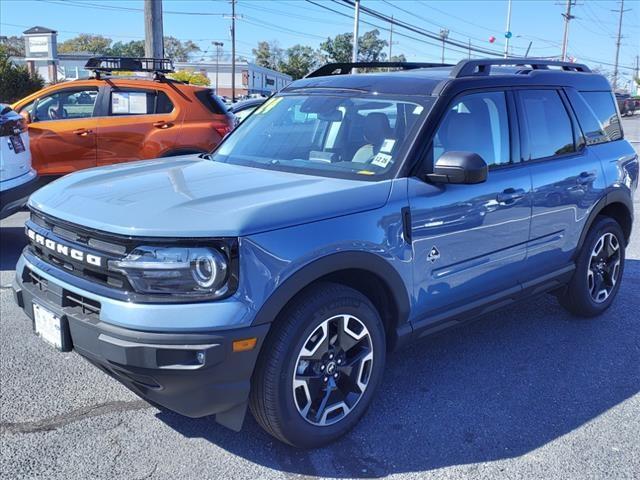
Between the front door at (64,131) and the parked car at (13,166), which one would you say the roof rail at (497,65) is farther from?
the front door at (64,131)

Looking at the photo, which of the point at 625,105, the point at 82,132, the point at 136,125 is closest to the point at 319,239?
the point at 136,125

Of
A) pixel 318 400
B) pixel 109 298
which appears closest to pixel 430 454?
pixel 318 400

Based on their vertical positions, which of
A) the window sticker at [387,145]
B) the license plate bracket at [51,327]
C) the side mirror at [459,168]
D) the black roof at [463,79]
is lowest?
the license plate bracket at [51,327]

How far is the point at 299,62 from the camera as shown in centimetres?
9150

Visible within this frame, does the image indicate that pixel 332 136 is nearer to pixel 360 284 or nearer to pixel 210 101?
pixel 360 284

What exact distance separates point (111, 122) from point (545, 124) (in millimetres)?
6085

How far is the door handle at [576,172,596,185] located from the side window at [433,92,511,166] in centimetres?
80

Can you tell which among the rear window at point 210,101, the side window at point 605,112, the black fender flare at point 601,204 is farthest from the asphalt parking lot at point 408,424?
the rear window at point 210,101

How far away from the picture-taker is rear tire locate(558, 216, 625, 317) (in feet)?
15.7

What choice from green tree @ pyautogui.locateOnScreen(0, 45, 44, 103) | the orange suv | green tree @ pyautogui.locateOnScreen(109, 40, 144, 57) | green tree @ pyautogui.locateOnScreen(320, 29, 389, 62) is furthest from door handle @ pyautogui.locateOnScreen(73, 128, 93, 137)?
green tree @ pyautogui.locateOnScreen(109, 40, 144, 57)

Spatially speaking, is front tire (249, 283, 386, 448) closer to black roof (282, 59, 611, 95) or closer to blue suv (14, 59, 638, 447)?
blue suv (14, 59, 638, 447)

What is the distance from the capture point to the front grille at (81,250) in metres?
2.72

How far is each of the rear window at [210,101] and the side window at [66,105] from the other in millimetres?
1431

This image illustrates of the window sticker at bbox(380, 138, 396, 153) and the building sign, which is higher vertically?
the building sign
